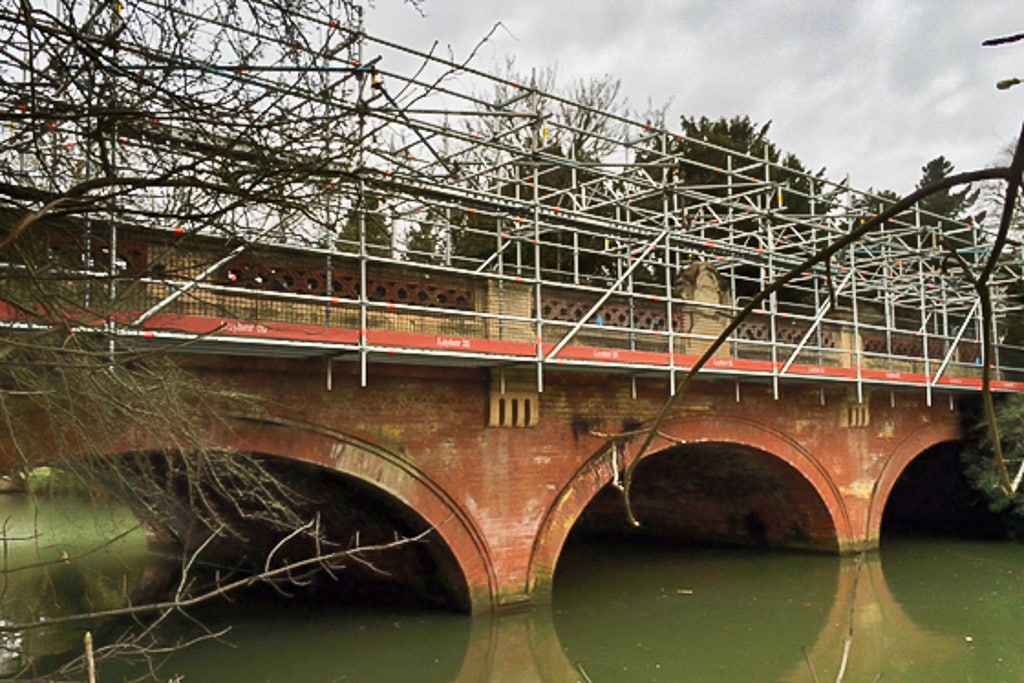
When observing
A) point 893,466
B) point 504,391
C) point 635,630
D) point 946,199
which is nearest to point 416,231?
point 504,391

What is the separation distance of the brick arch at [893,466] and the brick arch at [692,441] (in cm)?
69

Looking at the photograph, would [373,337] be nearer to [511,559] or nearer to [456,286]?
[456,286]

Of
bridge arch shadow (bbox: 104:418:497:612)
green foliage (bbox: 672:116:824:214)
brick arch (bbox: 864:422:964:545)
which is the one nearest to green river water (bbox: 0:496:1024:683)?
bridge arch shadow (bbox: 104:418:497:612)

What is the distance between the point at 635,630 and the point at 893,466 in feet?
23.2

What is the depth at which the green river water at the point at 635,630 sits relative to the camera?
28.9 ft

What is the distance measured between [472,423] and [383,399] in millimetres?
1140

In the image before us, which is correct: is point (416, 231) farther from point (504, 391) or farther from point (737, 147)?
point (737, 147)

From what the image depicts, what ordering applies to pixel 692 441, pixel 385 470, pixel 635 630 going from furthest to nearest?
pixel 635 630, pixel 385 470, pixel 692 441

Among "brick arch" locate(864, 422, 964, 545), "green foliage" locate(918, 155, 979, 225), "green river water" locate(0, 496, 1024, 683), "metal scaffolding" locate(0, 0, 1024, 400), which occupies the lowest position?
"green river water" locate(0, 496, 1024, 683)

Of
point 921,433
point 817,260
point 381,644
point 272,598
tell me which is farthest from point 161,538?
point 817,260

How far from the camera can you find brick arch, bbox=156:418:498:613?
834cm

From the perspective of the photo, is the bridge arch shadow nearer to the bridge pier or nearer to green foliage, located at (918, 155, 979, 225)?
the bridge pier

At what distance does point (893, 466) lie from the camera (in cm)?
1523

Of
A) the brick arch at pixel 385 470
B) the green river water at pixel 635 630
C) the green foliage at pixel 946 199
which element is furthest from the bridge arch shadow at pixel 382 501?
the green foliage at pixel 946 199
